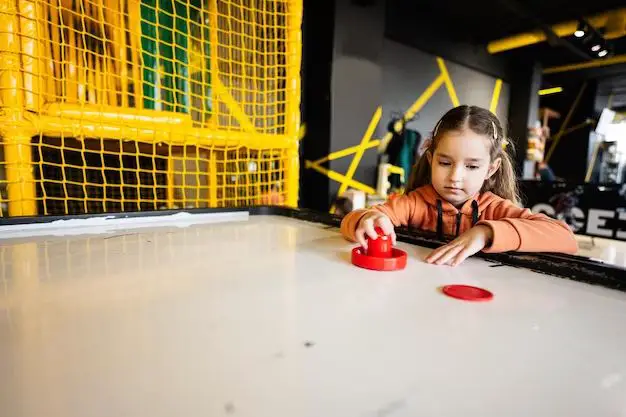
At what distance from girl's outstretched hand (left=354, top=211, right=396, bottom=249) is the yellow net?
598 millimetres

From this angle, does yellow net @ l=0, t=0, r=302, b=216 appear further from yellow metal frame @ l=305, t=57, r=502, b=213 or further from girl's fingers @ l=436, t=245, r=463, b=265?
yellow metal frame @ l=305, t=57, r=502, b=213

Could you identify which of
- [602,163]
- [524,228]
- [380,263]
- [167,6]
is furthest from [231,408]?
[602,163]

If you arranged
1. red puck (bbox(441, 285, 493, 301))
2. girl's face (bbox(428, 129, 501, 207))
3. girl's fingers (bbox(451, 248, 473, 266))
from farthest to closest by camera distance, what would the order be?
1. girl's face (bbox(428, 129, 501, 207))
2. girl's fingers (bbox(451, 248, 473, 266))
3. red puck (bbox(441, 285, 493, 301))

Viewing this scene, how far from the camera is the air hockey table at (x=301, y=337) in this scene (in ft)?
0.83

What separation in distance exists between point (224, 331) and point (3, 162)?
885 mm

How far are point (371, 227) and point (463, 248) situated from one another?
0.52ft

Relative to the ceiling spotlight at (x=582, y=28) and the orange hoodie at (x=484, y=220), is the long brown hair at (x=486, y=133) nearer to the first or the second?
the orange hoodie at (x=484, y=220)

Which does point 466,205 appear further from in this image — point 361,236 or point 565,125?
point 565,125

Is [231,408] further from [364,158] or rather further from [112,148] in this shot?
[364,158]

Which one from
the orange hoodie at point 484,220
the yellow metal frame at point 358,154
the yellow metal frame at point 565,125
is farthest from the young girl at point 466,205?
the yellow metal frame at point 565,125

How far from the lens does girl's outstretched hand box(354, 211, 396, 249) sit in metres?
0.66

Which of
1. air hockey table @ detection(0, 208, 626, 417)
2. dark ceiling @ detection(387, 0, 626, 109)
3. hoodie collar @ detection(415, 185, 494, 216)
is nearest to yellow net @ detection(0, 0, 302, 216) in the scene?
air hockey table @ detection(0, 208, 626, 417)

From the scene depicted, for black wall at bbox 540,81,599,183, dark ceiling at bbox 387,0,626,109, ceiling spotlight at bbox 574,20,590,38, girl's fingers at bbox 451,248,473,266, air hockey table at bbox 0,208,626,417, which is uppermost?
dark ceiling at bbox 387,0,626,109

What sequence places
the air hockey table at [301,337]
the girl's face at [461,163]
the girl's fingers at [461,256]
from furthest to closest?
the girl's face at [461,163] < the girl's fingers at [461,256] < the air hockey table at [301,337]
